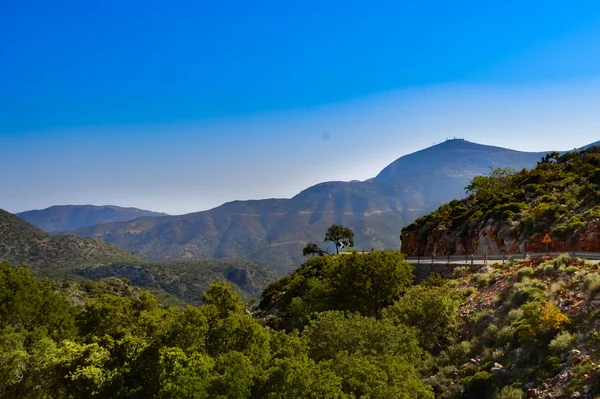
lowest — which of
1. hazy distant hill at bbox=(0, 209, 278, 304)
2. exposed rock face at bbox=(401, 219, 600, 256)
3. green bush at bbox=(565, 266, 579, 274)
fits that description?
hazy distant hill at bbox=(0, 209, 278, 304)

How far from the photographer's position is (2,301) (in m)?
32.5

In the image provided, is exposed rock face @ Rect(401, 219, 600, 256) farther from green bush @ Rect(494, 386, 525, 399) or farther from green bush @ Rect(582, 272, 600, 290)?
green bush @ Rect(494, 386, 525, 399)

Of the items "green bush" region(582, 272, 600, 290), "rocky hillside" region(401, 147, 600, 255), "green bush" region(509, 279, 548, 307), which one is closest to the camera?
"green bush" region(582, 272, 600, 290)

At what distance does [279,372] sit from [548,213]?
131 ft

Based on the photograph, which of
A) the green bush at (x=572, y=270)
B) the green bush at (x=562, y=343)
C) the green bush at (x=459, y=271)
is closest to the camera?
the green bush at (x=562, y=343)

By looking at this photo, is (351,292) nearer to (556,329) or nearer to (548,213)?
(556,329)

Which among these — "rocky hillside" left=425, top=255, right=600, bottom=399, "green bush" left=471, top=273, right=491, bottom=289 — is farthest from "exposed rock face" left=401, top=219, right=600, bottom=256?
"green bush" left=471, top=273, right=491, bottom=289

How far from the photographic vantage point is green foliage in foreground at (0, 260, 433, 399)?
1641 cm

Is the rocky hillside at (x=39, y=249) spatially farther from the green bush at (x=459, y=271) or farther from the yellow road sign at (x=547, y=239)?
the yellow road sign at (x=547, y=239)

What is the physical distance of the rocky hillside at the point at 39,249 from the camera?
506ft

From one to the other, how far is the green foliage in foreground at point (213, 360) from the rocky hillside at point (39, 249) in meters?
148

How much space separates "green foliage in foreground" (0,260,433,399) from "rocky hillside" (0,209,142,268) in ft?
486

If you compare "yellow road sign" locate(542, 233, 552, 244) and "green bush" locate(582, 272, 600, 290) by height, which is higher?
"yellow road sign" locate(542, 233, 552, 244)

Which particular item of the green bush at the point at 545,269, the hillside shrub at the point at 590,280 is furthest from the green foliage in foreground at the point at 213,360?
the green bush at the point at 545,269
